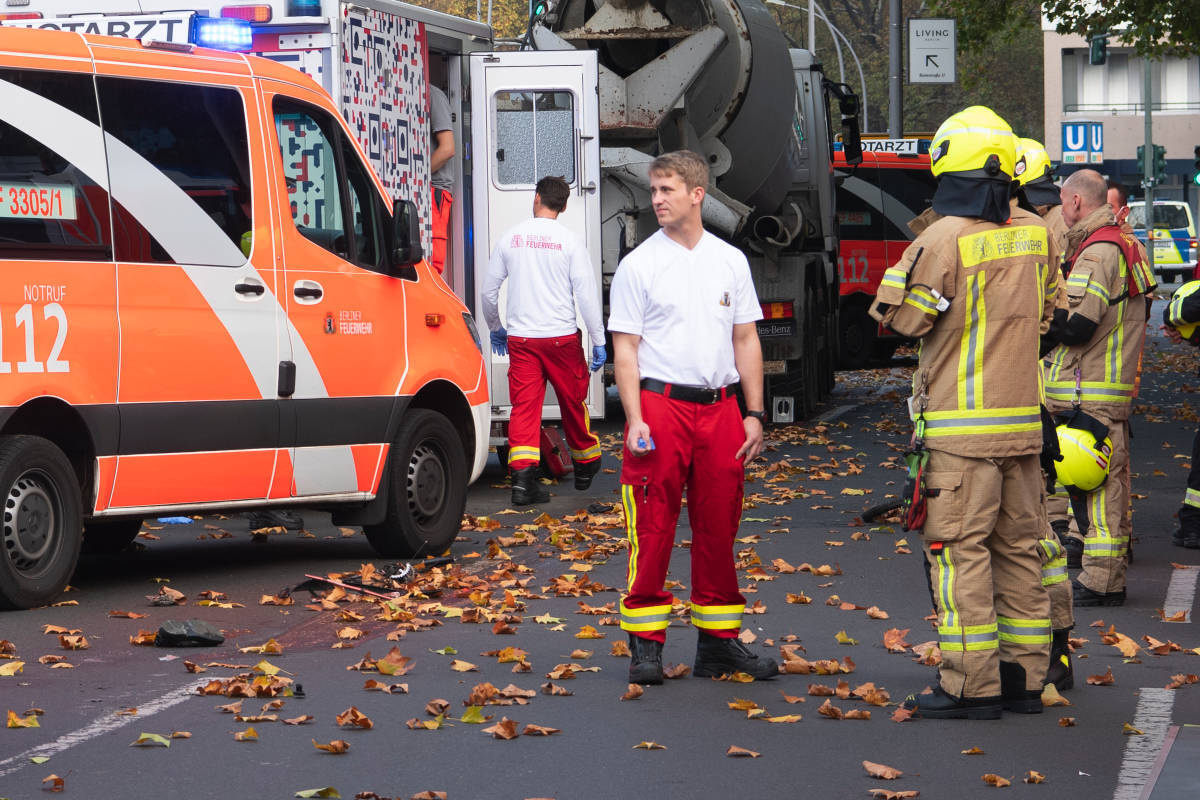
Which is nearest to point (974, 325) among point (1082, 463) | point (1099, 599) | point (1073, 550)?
point (1082, 463)

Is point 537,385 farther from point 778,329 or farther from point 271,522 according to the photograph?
point 778,329

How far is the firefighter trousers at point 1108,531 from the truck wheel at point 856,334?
53.5ft

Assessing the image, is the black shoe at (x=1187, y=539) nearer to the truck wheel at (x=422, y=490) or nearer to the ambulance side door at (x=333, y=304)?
the truck wheel at (x=422, y=490)

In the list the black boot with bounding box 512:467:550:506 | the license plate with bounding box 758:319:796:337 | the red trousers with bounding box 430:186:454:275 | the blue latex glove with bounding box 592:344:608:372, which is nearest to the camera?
the black boot with bounding box 512:467:550:506

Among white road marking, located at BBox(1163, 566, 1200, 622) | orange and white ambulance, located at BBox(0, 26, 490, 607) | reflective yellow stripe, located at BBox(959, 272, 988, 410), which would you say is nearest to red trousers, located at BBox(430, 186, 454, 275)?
orange and white ambulance, located at BBox(0, 26, 490, 607)

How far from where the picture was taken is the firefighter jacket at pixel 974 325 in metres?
6.38

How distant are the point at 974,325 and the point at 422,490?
4.33 meters

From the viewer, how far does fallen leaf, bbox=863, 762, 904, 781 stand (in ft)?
18.3

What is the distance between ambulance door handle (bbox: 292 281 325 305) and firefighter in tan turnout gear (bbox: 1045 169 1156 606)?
11.6 feet

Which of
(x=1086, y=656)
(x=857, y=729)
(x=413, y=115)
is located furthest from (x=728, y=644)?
(x=413, y=115)

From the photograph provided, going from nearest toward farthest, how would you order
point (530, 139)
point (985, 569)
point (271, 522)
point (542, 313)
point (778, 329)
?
1. point (985, 569)
2. point (271, 522)
3. point (542, 313)
4. point (530, 139)
5. point (778, 329)

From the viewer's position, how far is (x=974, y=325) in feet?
21.1

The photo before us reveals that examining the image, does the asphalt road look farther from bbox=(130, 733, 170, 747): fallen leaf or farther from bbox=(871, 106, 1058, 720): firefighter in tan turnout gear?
bbox=(871, 106, 1058, 720): firefighter in tan turnout gear

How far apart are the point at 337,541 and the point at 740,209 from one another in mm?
7072
